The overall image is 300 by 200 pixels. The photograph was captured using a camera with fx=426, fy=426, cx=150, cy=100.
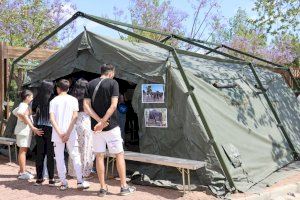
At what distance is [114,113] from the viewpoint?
6.16 meters

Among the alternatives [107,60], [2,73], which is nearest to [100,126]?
[107,60]

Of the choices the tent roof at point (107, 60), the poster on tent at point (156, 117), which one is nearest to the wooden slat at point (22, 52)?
the tent roof at point (107, 60)

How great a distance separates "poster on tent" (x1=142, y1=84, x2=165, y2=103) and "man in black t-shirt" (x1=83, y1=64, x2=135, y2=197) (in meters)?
1.44

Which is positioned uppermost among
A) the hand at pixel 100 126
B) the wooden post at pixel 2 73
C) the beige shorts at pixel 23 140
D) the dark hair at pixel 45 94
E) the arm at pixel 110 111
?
the wooden post at pixel 2 73

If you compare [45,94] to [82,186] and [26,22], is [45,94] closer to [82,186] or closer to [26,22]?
[82,186]

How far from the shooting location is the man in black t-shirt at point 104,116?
19.9 ft

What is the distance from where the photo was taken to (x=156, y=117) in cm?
753

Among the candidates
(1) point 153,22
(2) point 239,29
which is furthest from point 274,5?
(2) point 239,29

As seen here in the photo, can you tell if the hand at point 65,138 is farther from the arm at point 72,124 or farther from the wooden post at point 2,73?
the wooden post at point 2,73

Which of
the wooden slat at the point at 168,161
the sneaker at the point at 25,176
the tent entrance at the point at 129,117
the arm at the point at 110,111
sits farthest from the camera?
the tent entrance at the point at 129,117

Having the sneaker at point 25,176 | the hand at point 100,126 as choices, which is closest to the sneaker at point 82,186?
the hand at point 100,126

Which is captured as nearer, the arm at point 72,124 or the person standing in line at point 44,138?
the arm at point 72,124

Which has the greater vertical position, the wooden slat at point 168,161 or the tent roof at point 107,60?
the tent roof at point 107,60

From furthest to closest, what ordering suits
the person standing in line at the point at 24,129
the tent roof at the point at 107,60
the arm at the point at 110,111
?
the tent roof at the point at 107,60 → the person standing in line at the point at 24,129 → the arm at the point at 110,111
